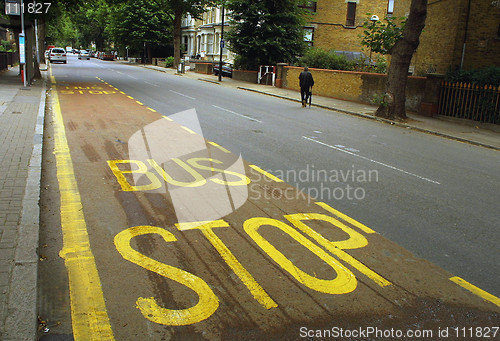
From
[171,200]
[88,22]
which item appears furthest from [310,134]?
[88,22]

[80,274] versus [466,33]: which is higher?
[466,33]

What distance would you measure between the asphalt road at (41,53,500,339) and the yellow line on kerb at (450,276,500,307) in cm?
10

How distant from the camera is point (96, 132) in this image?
37.0 feet

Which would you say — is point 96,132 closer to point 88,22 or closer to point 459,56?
point 459,56

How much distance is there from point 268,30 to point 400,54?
18.1m

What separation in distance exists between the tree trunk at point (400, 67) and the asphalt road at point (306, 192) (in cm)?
293

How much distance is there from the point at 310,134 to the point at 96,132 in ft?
19.7

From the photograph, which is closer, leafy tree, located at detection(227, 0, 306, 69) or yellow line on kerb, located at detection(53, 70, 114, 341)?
yellow line on kerb, located at detection(53, 70, 114, 341)

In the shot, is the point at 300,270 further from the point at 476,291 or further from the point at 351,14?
the point at 351,14

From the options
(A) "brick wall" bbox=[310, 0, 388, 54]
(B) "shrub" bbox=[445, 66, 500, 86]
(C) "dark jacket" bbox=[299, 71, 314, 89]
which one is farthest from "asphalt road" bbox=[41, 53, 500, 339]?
(A) "brick wall" bbox=[310, 0, 388, 54]

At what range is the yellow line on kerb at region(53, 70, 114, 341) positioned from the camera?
11.1 ft

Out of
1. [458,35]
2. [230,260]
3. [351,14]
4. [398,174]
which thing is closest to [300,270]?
[230,260]

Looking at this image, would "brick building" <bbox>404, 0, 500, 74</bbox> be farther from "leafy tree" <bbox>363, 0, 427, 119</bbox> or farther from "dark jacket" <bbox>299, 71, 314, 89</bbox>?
"dark jacket" <bbox>299, 71, 314, 89</bbox>

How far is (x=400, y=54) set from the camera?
17.3 metres
